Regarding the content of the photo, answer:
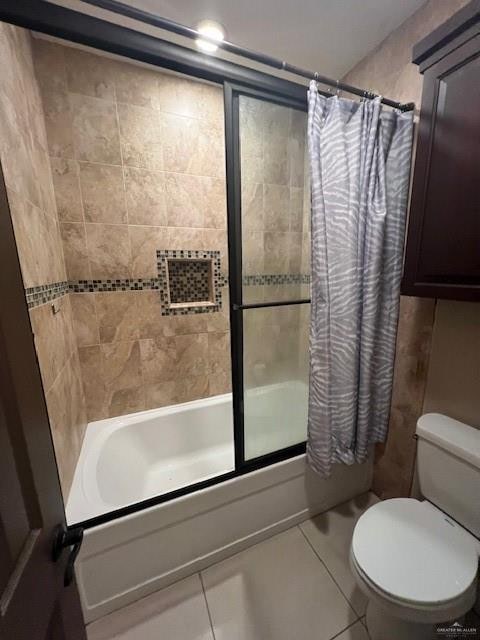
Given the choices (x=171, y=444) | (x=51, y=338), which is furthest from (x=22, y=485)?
(x=171, y=444)

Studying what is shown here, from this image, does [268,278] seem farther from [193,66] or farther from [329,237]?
[193,66]

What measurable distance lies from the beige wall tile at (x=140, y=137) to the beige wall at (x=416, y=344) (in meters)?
1.21

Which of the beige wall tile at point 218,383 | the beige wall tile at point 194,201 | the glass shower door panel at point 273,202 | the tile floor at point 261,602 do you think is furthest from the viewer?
the beige wall tile at point 218,383

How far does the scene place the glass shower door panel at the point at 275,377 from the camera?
1.38 meters

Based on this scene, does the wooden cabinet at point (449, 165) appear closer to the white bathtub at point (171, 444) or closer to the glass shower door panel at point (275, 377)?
the glass shower door panel at point (275, 377)

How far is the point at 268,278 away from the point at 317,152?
1.94 feet

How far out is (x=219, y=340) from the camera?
2076mm

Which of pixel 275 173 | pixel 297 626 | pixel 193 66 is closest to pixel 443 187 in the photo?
pixel 275 173

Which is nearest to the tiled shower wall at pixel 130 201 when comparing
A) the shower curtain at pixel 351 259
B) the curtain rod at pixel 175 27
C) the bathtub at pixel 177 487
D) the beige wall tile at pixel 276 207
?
the bathtub at pixel 177 487

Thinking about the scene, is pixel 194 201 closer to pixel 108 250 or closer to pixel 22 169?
pixel 108 250

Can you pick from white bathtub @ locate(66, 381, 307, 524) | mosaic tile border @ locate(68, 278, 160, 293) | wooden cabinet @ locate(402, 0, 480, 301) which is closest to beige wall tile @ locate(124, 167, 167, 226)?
mosaic tile border @ locate(68, 278, 160, 293)

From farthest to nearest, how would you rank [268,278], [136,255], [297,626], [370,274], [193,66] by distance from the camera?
[136,255], [268,278], [370,274], [297,626], [193,66]

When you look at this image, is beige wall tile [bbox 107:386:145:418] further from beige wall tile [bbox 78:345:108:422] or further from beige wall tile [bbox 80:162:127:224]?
beige wall tile [bbox 80:162:127:224]

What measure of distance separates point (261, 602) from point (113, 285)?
5.99 feet
